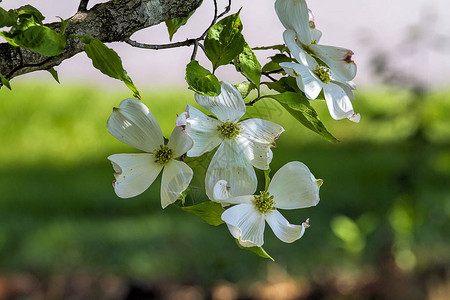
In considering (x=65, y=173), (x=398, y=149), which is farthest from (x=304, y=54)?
(x=398, y=149)

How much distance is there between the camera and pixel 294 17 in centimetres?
40

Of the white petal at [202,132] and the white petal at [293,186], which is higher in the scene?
the white petal at [202,132]

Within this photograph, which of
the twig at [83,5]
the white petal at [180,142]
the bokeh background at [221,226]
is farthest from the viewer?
the bokeh background at [221,226]

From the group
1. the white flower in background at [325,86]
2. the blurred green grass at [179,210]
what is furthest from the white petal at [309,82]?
the blurred green grass at [179,210]

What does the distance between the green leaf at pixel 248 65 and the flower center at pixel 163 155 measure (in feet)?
0.23

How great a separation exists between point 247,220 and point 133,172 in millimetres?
75

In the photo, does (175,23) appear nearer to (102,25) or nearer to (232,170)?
(102,25)

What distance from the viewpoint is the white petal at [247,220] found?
345 mm

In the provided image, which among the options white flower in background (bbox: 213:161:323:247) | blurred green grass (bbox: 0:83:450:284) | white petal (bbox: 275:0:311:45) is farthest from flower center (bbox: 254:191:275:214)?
blurred green grass (bbox: 0:83:450:284)

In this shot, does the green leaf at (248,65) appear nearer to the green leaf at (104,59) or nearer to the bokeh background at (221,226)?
the green leaf at (104,59)

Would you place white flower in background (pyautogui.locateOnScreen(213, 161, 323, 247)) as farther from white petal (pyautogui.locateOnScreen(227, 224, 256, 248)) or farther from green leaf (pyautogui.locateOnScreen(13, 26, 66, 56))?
green leaf (pyautogui.locateOnScreen(13, 26, 66, 56))

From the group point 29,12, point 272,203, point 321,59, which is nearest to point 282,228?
point 272,203

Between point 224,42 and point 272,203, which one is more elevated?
point 224,42

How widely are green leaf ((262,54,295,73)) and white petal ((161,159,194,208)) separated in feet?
0.33
